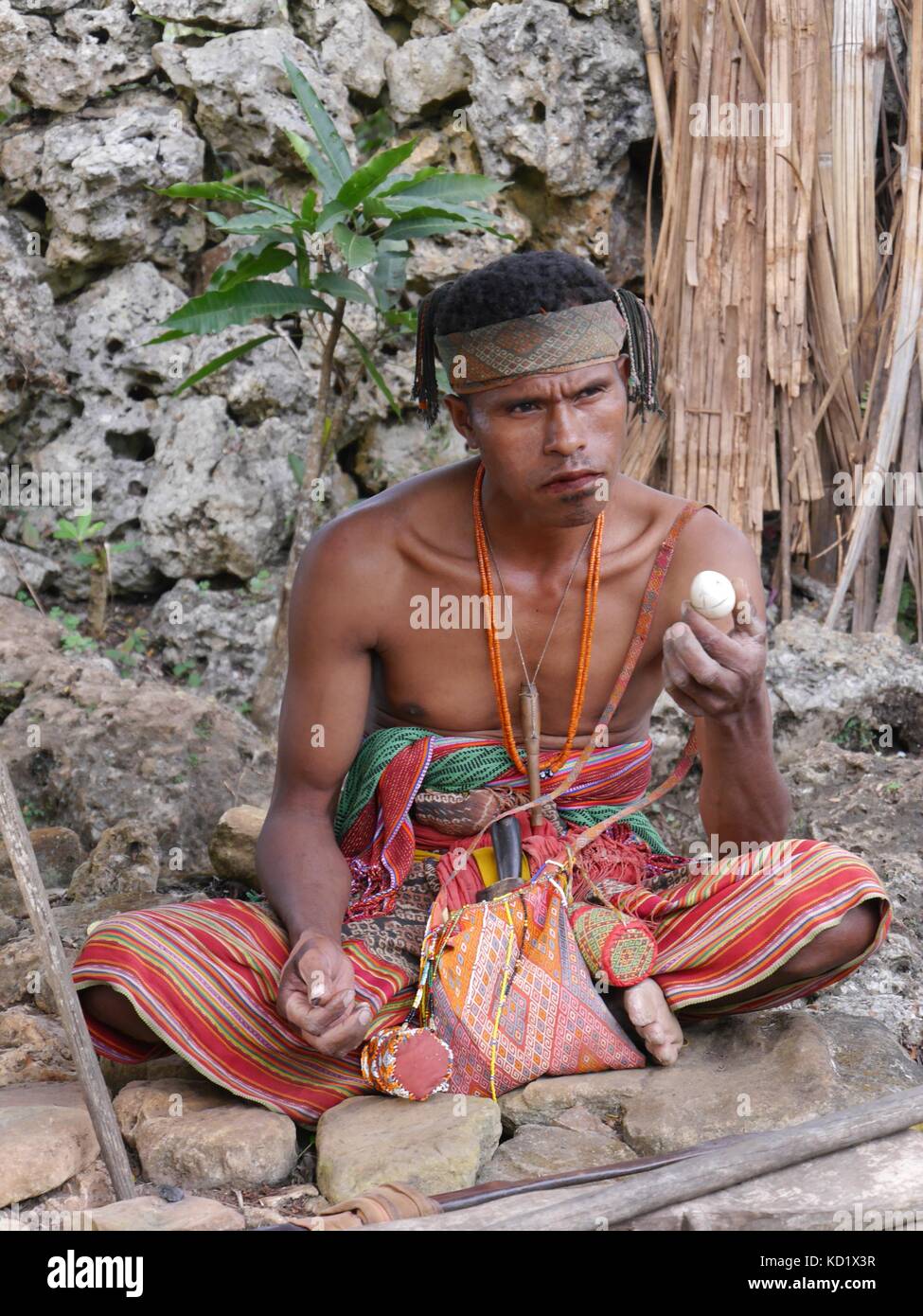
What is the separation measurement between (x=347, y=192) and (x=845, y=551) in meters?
2.01

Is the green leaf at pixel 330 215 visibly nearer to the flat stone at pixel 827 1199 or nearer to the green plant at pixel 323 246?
the green plant at pixel 323 246

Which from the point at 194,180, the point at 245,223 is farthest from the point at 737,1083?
the point at 194,180

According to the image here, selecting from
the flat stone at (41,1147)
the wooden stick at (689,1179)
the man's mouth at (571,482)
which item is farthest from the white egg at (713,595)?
the flat stone at (41,1147)

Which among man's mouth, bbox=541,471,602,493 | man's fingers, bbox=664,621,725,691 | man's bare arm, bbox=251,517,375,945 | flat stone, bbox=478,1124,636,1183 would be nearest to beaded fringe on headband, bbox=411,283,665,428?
man's mouth, bbox=541,471,602,493

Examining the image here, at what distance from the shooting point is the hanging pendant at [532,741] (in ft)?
9.41

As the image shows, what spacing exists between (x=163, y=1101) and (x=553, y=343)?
5.07 feet

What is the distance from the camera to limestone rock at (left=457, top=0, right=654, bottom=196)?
194 inches

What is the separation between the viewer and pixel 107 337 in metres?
4.98

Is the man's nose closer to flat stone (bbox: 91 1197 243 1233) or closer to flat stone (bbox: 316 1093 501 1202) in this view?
flat stone (bbox: 316 1093 501 1202)

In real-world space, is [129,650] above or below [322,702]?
below

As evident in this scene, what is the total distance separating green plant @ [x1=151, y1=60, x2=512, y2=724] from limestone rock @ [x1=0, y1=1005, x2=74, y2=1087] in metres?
1.79

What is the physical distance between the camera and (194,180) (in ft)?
16.3

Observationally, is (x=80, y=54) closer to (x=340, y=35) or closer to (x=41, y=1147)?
(x=340, y=35)

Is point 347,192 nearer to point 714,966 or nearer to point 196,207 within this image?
point 196,207
